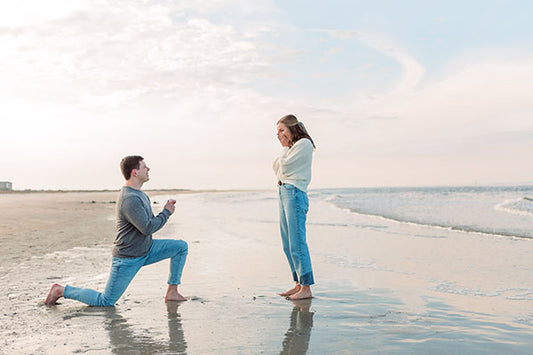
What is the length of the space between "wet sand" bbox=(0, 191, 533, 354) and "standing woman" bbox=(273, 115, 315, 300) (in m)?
0.37

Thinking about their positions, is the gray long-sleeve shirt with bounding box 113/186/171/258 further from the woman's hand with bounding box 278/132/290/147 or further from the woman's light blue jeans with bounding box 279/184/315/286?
the woman's hand with bounding box 278/132/290/147

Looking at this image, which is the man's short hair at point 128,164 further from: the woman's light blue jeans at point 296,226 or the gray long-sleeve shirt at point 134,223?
the woman's light blue jeans at point 296,226

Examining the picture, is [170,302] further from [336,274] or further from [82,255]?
[82,255]

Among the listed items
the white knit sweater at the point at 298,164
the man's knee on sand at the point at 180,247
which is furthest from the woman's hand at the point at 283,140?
the man's knee on sand at the point at 180,247

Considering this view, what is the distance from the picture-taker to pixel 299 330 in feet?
12.4

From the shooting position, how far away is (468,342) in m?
3.47

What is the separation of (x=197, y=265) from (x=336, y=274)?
210 cm

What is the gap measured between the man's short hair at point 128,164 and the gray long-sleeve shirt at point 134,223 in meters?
0.14

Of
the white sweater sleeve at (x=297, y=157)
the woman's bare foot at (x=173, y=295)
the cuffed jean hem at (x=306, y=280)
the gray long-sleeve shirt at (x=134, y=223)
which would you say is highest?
the white sweater sleeve at (x=297, y=157)

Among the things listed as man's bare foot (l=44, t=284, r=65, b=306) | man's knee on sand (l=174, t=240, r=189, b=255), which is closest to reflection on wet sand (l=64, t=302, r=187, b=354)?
man's bare foot (l=44, t=284, r=65, b=306)

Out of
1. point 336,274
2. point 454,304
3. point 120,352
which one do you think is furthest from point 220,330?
point 336,274

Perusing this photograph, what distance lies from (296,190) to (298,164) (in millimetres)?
293

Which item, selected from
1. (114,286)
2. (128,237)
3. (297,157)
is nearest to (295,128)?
(297,157)

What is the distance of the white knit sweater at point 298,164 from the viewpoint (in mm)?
5035
